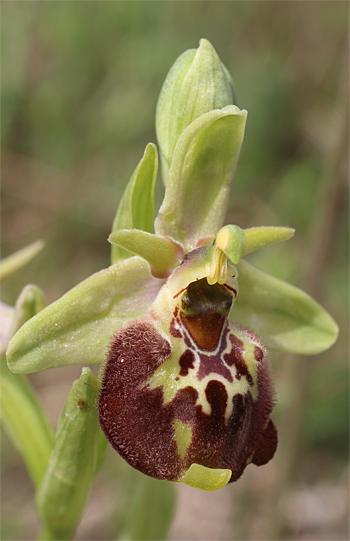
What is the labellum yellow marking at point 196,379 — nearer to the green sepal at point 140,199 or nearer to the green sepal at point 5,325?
the green sepal at point 140,199

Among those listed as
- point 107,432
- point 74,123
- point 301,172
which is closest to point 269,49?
point 301,172

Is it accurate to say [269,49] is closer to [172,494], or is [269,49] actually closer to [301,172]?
[301,172]

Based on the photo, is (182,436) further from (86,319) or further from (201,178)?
(201,178)

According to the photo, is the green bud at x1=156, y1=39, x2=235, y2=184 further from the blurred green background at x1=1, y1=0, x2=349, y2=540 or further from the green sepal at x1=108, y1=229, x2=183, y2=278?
the blurred green background at x1=1, y1=0, x2=349, y2=540

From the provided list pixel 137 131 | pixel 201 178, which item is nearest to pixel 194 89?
pixel 201 178

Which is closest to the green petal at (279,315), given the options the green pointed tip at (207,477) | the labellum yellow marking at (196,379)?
the labellum yellow marking at (196,379)

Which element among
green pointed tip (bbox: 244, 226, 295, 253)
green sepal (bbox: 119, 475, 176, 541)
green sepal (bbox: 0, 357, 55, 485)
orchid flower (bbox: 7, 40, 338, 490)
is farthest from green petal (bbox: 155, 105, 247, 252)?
green sepal (bbox: 119, 475, 176, 541)
